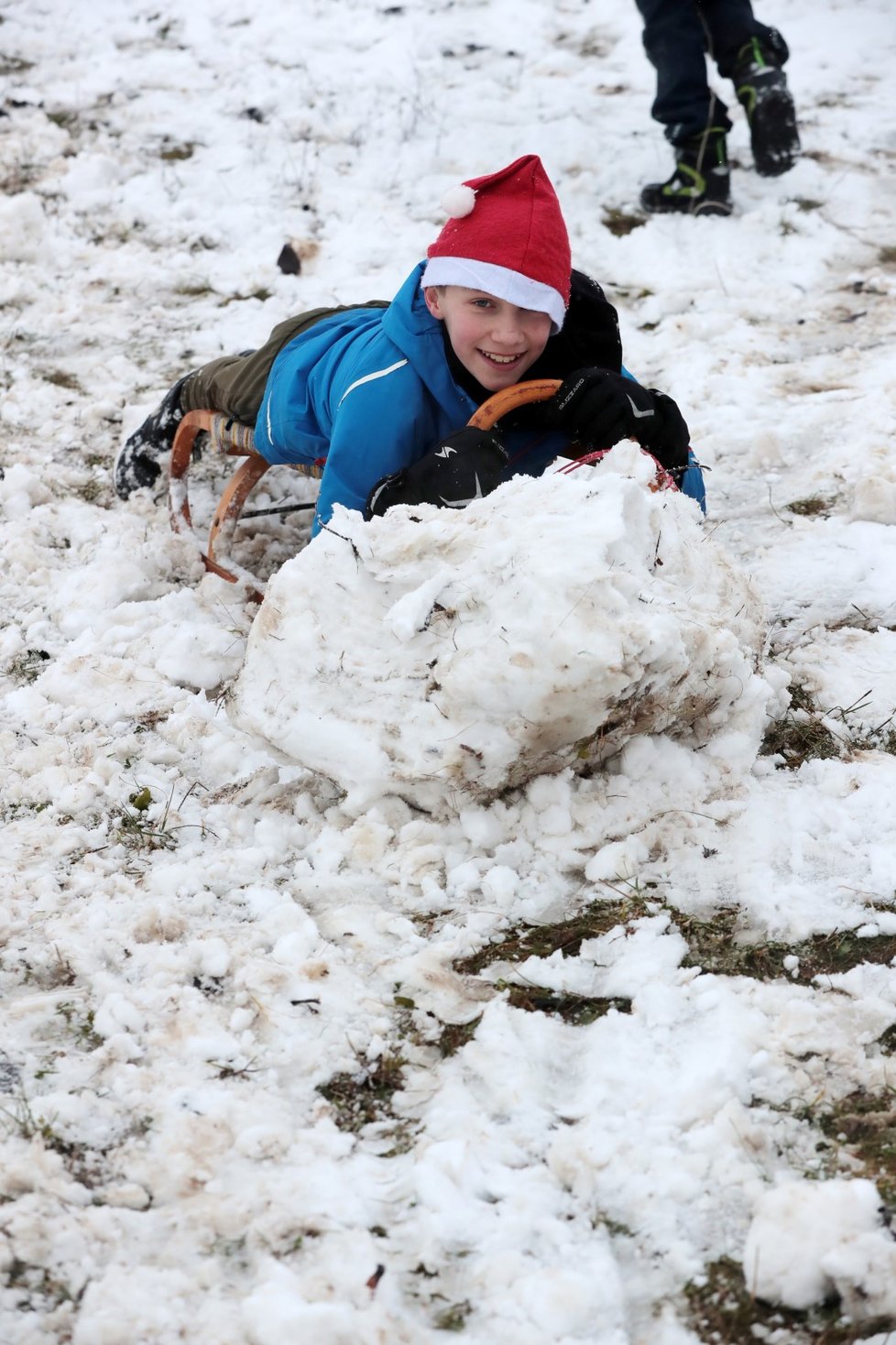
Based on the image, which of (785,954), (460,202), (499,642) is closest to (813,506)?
(460,202)

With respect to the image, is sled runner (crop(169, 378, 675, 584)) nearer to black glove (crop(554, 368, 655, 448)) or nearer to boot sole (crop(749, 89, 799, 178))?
black glove (crop(554, 368, 655, 448))

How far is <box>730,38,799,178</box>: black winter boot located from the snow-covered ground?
181cm

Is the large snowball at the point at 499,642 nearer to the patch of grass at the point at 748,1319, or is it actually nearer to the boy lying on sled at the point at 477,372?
the boy lying on sled at the point at 477,372

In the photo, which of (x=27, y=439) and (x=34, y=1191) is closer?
(x=34, y=1191)

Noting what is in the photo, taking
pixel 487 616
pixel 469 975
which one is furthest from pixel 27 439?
pixel 469 975

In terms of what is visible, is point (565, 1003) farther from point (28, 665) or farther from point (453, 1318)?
point (28, 665)

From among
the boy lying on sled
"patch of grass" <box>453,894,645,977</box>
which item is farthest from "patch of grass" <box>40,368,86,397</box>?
"patch of grass" <box>453,894,645,977</box>

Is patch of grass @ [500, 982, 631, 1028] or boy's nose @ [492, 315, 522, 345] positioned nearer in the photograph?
patch of grass @ [500, 982, 631, 1028]

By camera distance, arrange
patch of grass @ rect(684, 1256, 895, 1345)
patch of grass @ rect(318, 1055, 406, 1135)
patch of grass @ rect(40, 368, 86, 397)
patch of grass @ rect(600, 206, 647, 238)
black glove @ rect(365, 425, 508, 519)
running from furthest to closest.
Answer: patch of grass @ rect(600, 206, 647, 238)
patch of grass @ rect(40, 368, 86, 397)
black glove @ rect(365, 425, 508, 519)
patch of grass @ rect(318, 1055, 406, 1135)
patch of grass @ rect(684, 1256, 895, 1345)

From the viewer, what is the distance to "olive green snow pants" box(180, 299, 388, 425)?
3.90 m

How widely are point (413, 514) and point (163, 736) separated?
3.16ft

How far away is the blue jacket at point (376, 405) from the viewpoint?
3.27 m

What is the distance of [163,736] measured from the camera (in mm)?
2959

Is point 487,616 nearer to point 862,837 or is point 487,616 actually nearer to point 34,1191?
point 862,837
